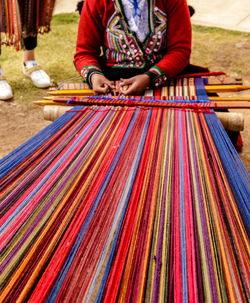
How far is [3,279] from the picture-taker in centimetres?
49

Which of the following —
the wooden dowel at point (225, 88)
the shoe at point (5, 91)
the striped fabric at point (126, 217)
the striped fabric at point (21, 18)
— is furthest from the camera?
the shoe at point (5, 91)

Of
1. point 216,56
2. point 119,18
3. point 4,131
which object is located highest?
point 119,18

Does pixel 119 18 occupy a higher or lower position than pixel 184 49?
higher

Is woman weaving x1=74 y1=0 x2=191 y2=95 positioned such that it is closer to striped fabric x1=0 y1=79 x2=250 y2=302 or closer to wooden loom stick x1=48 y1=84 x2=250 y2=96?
wooden loom stick x1=48 y1=84 x2=250 y2=96

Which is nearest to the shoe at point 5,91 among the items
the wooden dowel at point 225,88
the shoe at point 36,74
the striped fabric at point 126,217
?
the shoe at point 36,74

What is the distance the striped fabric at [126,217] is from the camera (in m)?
0.47

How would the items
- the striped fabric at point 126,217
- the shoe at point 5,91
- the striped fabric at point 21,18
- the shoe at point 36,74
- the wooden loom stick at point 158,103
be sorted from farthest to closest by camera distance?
the shoe at point 36,74
the shoe at point 5,91
the striped fabric at point 21,18
the wooden loom stick at point 158,103
the striped fabric at point 126,217

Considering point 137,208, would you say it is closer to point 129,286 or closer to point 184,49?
point 129,286

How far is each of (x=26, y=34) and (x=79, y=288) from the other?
2450mm

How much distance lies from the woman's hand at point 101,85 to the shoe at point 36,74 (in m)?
1.44

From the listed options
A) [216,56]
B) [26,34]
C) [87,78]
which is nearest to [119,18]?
[87,78]

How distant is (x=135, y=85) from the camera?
1.26 metres

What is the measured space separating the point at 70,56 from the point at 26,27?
2.88 feet

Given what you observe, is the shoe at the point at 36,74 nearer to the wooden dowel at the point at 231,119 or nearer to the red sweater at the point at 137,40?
the red sweater at the point at 137,40
